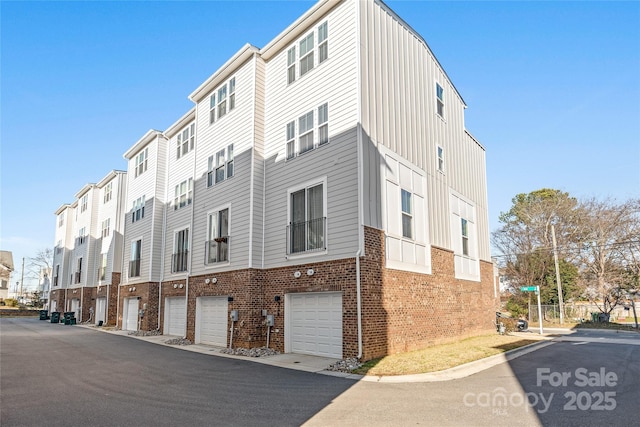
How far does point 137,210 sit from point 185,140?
6.83m

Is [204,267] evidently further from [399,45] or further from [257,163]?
[399,45]

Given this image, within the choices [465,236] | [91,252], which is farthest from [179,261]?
[91,252]

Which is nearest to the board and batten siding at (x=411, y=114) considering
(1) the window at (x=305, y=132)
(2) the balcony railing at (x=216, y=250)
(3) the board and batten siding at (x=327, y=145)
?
(3) the board and batten siding at (x=327, y=145)

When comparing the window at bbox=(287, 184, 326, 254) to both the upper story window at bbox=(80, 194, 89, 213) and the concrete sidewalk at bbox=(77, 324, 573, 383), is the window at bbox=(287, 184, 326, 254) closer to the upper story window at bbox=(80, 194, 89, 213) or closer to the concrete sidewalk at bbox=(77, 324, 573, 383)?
the concrete sidewalk at bbox=(77, 324, 573, 383)

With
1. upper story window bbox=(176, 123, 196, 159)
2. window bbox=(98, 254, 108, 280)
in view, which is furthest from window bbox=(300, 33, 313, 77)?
window bbox=(98, 254, 108, 280)

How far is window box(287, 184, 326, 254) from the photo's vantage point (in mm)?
13243

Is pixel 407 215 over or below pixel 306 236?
over

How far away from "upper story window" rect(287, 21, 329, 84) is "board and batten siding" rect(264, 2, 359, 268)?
0.57 ft

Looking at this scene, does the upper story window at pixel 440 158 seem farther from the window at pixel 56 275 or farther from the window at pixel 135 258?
the window at pixel 56 275

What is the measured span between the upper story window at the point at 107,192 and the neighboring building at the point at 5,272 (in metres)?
51.3

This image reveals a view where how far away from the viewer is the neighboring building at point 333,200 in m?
12.5

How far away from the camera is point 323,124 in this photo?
45.1ft

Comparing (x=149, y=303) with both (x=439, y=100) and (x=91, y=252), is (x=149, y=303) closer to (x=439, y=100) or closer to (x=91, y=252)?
(x=91, y=252)

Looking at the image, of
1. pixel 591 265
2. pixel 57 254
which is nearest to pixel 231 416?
pixel 591 265
